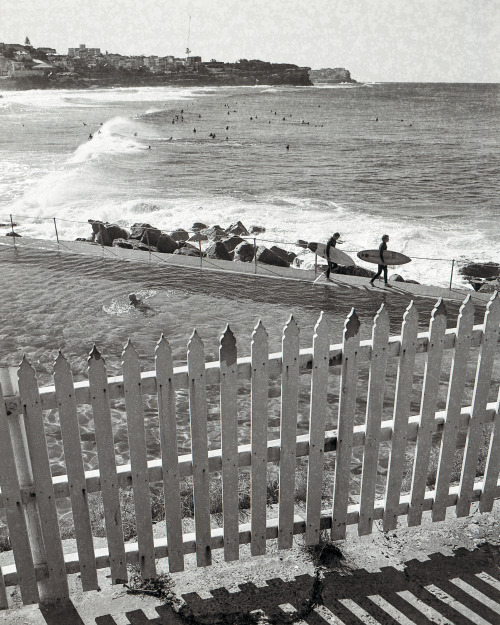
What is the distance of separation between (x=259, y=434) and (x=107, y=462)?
95cm

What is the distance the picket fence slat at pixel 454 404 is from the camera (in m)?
4.05

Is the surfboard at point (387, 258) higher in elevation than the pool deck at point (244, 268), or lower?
higher

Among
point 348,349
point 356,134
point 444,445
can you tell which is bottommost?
point 356,134

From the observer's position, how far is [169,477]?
398 cm

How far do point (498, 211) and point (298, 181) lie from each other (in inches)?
634

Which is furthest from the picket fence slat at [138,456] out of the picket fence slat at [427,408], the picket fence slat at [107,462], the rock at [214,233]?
the rock at [214,233]

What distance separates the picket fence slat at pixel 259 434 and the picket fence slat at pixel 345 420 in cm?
50

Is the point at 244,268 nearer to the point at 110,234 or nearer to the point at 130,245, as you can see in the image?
the point at 130,245

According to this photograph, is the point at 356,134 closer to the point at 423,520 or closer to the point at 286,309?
Result: the point at 286,309

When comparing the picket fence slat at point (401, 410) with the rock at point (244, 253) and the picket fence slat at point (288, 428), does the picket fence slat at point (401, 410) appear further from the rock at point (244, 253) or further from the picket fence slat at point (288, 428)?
the rock at point (244, 253)

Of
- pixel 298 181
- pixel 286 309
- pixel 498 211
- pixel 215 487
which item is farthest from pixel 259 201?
pixel 215 487

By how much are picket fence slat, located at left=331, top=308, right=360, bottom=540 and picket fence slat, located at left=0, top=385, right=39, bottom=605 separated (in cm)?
200

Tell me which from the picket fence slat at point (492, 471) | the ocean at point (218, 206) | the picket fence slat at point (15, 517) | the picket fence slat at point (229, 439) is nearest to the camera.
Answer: the picket fence slat at point (15, 517)

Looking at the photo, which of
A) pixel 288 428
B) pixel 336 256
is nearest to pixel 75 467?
pixel 288 428
